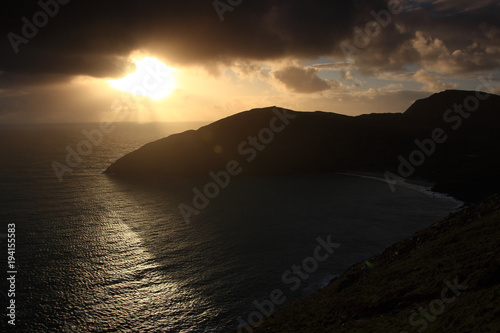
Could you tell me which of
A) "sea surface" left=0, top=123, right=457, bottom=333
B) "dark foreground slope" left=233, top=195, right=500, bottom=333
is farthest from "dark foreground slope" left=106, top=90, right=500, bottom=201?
"dark foreground slope" left=233, top=195, right=500, bottom=333

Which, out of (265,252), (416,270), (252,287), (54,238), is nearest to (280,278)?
(252,287)

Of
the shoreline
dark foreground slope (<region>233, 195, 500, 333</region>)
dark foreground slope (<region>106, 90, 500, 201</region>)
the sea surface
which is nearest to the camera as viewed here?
dark foreground slope (<region>233, 195, 500, 333</region>)

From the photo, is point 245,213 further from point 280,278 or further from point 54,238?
point 54,238

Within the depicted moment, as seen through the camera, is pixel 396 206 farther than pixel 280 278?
Yes

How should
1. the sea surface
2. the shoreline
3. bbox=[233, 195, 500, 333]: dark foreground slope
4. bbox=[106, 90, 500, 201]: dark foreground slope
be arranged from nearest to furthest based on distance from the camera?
bbox=[233, 195, 500, 333]: dark foreground slope, the sea surface, the shoreline, bbox=[106, 90, 500, 201]: dark foreground slope

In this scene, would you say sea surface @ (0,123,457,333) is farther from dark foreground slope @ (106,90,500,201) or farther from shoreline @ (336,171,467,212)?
dark foreground slope @ (106,90,500,201)

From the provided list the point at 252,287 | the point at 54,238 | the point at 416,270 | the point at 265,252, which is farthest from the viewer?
the point at 54,238

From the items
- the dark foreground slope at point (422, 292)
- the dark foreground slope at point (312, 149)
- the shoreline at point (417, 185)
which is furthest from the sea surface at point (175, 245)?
the dark foreground slope at point (312, 149)

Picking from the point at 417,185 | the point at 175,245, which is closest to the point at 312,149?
the point at 417,185
